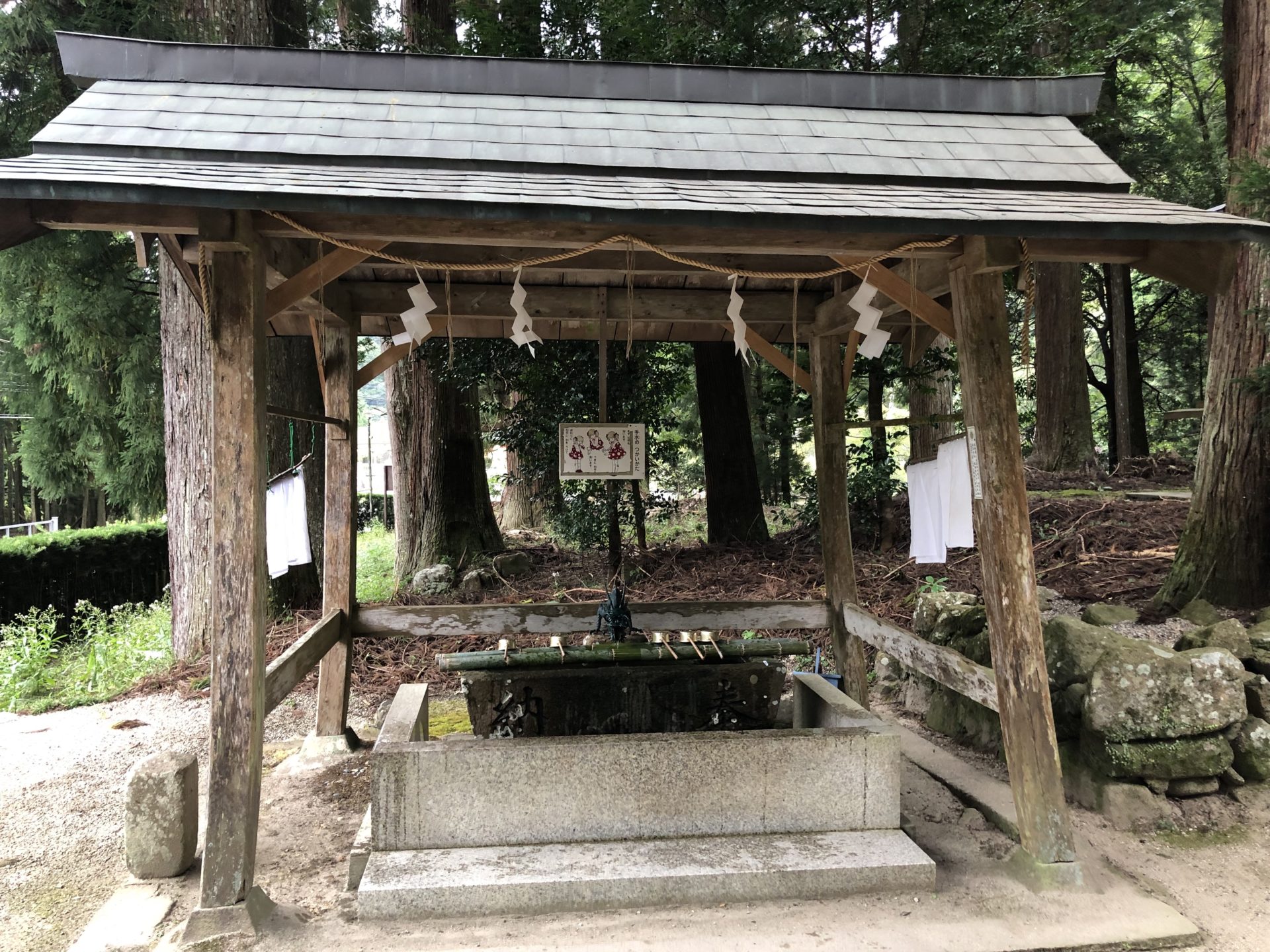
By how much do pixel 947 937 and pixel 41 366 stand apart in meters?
13.6

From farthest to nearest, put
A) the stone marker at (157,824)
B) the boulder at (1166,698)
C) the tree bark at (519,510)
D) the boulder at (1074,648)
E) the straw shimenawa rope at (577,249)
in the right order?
the tree bark at (519,510), the boulder at (1074,648), the boulder at (1166,698), the stone marker at (157,824), the straw shimenawa rope at (577,249)

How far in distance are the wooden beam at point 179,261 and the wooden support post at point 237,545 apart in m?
0.33

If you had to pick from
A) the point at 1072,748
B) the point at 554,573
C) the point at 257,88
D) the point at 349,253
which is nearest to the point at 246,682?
the point at 349,253

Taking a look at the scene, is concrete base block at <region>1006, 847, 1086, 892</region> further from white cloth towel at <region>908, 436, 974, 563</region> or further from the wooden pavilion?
white cloth towel at <region>908, 436, 974, 563</region>

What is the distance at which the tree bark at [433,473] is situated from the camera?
951 centimetres

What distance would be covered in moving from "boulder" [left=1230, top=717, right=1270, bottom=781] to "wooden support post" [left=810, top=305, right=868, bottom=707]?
6.76 ft

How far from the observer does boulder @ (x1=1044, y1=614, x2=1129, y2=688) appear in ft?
13.9

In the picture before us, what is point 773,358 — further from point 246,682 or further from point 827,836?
point 246,682

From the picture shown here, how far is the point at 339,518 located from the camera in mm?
5207

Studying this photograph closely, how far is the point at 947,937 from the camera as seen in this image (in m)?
3.04

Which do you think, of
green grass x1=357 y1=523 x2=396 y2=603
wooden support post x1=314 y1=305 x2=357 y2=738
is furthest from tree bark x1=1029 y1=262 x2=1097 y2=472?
wooden support post x1=314 y1=305 x2=357 y2=738

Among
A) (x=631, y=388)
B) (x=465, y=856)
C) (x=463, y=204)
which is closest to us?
(x=463, y=204)

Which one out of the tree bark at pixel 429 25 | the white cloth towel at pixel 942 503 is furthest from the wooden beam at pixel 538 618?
the tree bark at pixel 429 25

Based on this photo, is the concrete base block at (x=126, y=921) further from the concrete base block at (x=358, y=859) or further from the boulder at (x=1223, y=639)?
the boulder at (x=1223, y=639)
